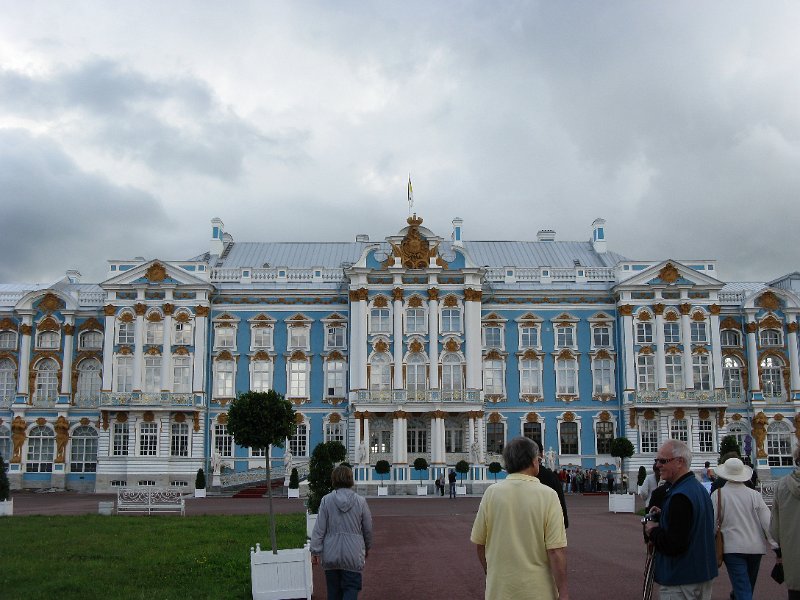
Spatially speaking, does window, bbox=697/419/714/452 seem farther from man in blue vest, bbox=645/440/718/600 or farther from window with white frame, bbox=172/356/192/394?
man in blue vest, bbox=645/440/718/600

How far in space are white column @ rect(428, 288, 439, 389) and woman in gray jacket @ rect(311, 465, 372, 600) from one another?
137 feet

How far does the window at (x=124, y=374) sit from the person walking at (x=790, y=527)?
48.6 m

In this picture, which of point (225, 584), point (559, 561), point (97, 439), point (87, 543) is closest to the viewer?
point (559, 561)

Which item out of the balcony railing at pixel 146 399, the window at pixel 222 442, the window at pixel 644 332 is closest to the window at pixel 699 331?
the window at pixel 644 332

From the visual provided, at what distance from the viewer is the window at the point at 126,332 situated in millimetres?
54062

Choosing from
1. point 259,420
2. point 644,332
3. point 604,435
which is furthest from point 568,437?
point 259,420

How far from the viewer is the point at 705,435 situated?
53.8 metres

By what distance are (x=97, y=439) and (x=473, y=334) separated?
23.4 m

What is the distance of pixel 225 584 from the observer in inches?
627

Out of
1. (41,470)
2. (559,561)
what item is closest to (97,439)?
(41,470)

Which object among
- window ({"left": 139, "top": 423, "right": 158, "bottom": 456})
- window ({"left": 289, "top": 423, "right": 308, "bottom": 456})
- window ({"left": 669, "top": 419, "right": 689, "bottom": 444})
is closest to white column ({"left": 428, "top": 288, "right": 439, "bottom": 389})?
window ({"left": 289, "top": 423, "right": 308, "bottom": 456})

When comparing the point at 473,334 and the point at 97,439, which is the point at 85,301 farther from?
the point at 473,334

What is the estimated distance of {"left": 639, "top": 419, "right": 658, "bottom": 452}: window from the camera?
53.8 m

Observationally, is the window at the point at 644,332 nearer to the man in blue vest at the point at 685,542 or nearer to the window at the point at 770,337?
the window at the point at 770,337
